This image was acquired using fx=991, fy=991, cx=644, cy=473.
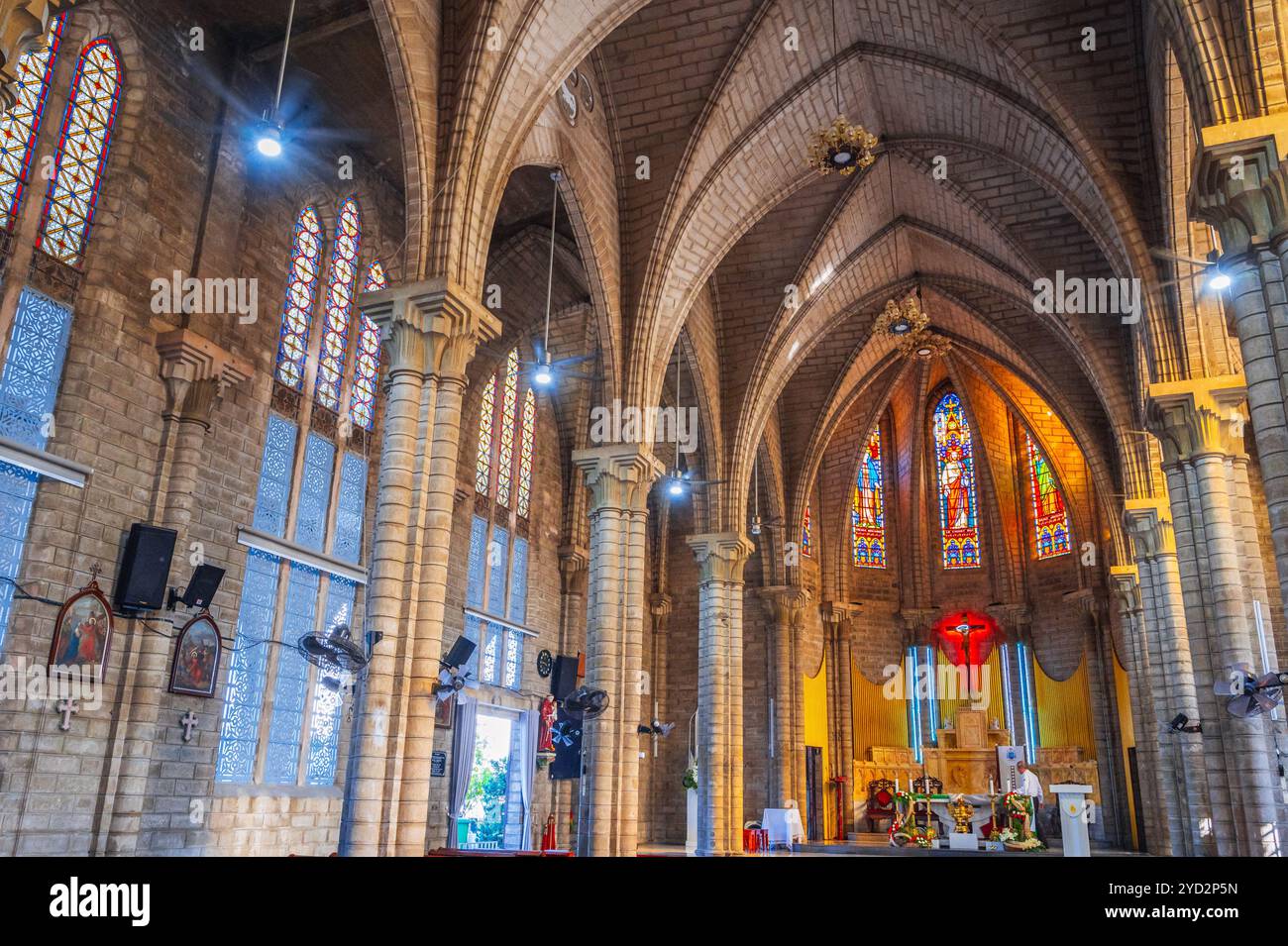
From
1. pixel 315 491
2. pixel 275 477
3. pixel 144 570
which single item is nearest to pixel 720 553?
pixel 315 491

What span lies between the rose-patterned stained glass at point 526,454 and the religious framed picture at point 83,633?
10657mm

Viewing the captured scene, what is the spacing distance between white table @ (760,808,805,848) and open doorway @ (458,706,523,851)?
581cm

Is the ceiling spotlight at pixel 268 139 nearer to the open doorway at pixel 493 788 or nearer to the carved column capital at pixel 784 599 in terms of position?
the open doorway at pixel 493 788

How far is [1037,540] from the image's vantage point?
1120 inches

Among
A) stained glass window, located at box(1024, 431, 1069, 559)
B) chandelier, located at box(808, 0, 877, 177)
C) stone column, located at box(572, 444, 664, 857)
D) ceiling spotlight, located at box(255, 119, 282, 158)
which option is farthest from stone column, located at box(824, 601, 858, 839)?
ceiling spotlight, located at box(255, 119, 282, 158)

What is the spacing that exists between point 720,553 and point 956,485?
41.5 ft

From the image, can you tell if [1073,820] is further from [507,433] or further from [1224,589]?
[507,433]

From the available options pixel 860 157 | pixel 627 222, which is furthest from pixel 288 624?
pixel 860 157

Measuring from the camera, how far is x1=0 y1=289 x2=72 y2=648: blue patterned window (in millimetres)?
10234

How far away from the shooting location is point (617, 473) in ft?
52.4

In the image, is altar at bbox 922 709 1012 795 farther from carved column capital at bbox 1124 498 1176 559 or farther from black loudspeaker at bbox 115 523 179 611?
black loudspeaker at bbox 115 523 179 611

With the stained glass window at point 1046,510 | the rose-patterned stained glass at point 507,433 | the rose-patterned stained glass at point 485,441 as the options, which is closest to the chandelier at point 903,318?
the stained glass window at point 1046,510
